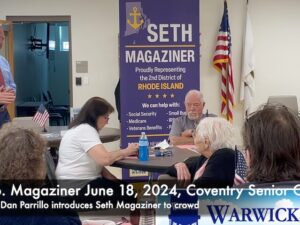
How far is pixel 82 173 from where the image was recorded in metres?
3.31

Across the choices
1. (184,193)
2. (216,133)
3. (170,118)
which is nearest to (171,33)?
(170,118)

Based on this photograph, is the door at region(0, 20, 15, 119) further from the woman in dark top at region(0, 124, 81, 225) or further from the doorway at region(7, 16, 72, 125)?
the woman in dark top at region(0, 124, 81, 225)

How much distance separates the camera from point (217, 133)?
2613 millimetres

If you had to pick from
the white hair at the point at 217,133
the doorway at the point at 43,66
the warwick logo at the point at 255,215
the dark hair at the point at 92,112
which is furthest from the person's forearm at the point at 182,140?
the doorway at the point at 43,66

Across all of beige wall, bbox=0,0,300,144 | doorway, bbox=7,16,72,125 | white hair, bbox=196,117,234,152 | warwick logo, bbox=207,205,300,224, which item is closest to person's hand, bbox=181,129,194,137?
white hair, bbox=196,117,234,152

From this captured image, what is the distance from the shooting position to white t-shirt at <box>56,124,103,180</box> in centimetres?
323

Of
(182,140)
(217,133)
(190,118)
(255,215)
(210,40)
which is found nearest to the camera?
(255,215)

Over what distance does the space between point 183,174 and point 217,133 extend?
379 mm

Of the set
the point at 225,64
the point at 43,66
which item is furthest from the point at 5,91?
the point at 43,66

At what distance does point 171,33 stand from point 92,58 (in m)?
1.47

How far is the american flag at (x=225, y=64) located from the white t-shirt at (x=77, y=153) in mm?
3471

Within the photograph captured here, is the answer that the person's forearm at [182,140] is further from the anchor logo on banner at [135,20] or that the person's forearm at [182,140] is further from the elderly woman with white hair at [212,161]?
the anchor logo on banner at [135,20]

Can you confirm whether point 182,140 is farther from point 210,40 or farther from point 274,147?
point 210,40

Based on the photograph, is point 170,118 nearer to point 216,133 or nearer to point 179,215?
point 216,133
